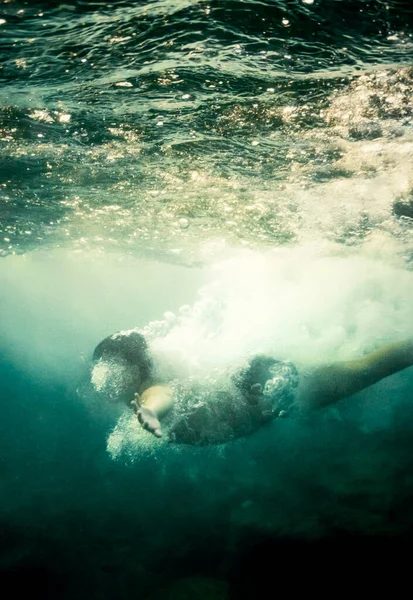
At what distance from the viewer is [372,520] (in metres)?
12.1

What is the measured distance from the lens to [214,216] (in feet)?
50.9

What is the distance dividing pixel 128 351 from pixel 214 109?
692 centimetres

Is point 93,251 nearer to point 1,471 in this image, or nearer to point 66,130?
point 1,471

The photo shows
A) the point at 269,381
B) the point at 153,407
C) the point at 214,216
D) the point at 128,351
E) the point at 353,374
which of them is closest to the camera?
the point at 153,407

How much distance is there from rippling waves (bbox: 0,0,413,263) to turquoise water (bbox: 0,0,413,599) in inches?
1.7

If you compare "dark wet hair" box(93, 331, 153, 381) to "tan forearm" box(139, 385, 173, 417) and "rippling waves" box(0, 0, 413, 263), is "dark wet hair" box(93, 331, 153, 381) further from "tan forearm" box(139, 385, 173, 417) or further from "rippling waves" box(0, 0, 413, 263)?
"rippling waves" box(0, 0, 413, 263)

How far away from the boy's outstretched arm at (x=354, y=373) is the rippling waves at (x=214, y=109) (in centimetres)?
578

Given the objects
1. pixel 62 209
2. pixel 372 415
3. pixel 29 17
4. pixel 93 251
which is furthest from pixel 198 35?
pixel 372 415

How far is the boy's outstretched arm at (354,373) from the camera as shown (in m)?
12.5

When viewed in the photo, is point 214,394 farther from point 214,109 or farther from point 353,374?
point 214,109

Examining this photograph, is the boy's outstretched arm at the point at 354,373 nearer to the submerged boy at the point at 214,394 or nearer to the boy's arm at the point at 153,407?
the submerged boy at the point at 214,394

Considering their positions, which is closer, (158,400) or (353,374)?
(158,400)

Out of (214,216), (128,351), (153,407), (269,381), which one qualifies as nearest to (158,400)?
(153,407)

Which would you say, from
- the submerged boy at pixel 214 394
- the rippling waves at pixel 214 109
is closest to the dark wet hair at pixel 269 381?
the submerged boy at pixel 214 394
